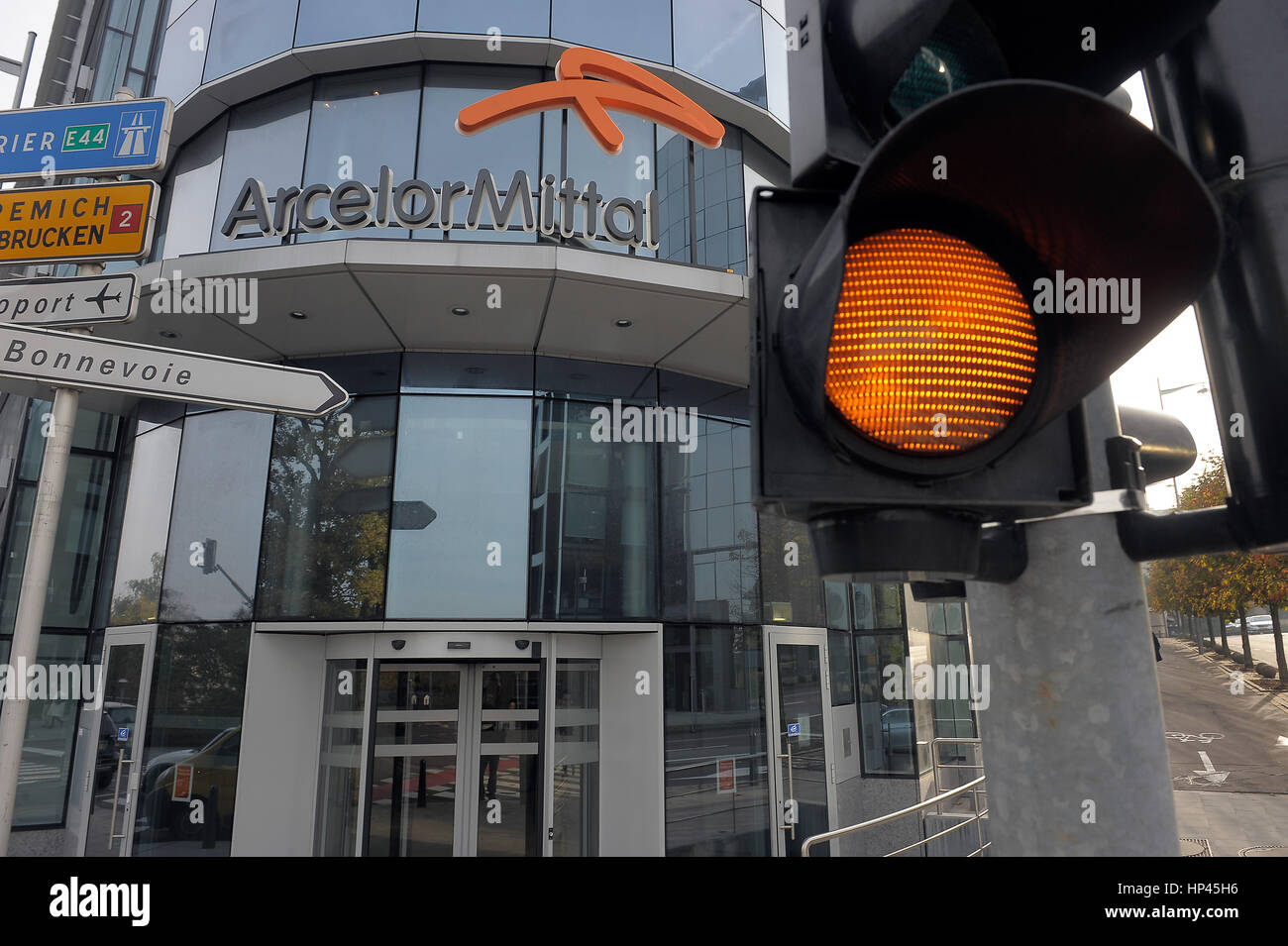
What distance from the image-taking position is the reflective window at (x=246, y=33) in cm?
1020

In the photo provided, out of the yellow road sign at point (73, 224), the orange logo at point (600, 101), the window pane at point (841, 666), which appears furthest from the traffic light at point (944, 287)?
the window pane at point (841, 666)

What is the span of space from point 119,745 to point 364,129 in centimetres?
843

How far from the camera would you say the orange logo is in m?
8.87

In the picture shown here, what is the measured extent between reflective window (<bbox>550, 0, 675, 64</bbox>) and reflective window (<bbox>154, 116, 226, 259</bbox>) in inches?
198

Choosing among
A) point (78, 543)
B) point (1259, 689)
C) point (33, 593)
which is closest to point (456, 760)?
point (33, 593)

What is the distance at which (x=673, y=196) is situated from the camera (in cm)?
1015

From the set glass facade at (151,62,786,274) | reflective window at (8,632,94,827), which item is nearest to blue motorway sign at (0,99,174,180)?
glass facade at (151,62,786,274)

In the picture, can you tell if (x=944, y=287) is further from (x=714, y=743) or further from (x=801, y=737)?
(x=801, y=737)

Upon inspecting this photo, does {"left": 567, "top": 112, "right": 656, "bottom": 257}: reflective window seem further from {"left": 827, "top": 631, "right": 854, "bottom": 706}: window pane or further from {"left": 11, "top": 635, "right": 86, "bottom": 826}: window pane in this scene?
{"left": 11, "top": 635, "right": 86, "bottom": 826}: window pane

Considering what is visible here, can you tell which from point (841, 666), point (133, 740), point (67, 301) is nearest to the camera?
point (67, 301)

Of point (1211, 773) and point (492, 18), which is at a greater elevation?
point (492, 18)

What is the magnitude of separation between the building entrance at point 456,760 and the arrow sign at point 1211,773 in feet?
54.3
